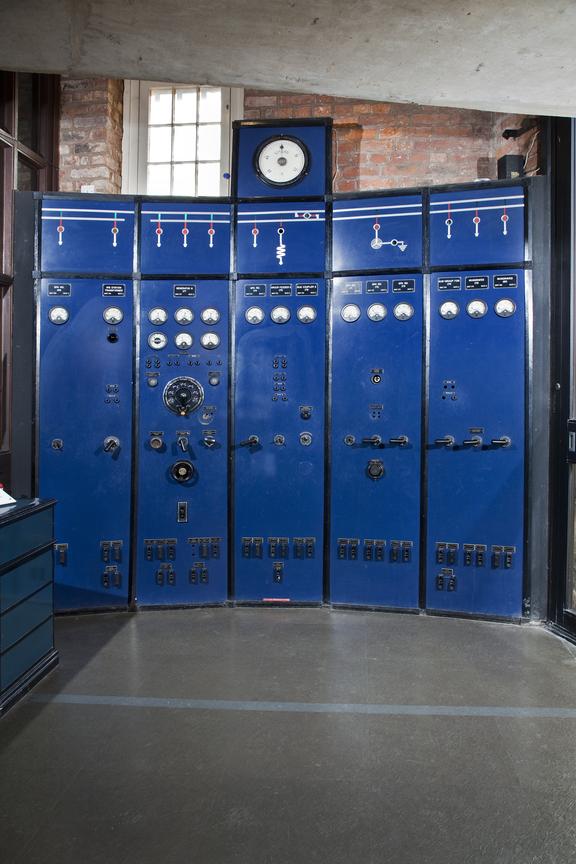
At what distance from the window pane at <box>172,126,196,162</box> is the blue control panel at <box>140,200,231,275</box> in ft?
4.60

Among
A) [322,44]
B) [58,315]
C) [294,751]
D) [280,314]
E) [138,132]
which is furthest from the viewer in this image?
[138,132]

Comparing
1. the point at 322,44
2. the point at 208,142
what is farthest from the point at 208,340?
the point at 322,44

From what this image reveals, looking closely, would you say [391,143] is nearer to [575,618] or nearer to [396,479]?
[396,479]

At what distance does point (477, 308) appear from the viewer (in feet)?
13.5

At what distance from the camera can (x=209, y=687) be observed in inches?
121

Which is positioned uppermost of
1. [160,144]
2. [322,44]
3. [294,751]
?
[160,144]

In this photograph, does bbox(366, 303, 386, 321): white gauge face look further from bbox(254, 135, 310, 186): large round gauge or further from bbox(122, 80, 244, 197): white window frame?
bbox(122, 80, 244, 197): white window frame

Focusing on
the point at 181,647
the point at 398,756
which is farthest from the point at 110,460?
the point at 398,756

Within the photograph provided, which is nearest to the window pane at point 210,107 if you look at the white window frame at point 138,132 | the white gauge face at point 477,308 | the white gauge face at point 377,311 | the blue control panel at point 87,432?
the white window frame at point 138,132

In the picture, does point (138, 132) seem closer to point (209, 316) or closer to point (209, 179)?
point (209, 179)

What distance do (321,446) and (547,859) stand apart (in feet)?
9.24

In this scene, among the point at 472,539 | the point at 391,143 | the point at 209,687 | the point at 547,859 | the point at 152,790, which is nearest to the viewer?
the point at 547,859

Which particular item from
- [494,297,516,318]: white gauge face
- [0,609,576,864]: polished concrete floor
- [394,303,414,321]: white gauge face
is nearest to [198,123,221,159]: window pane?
[394,303,414,321]: white gauge face

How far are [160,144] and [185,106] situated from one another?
1.39 feet
